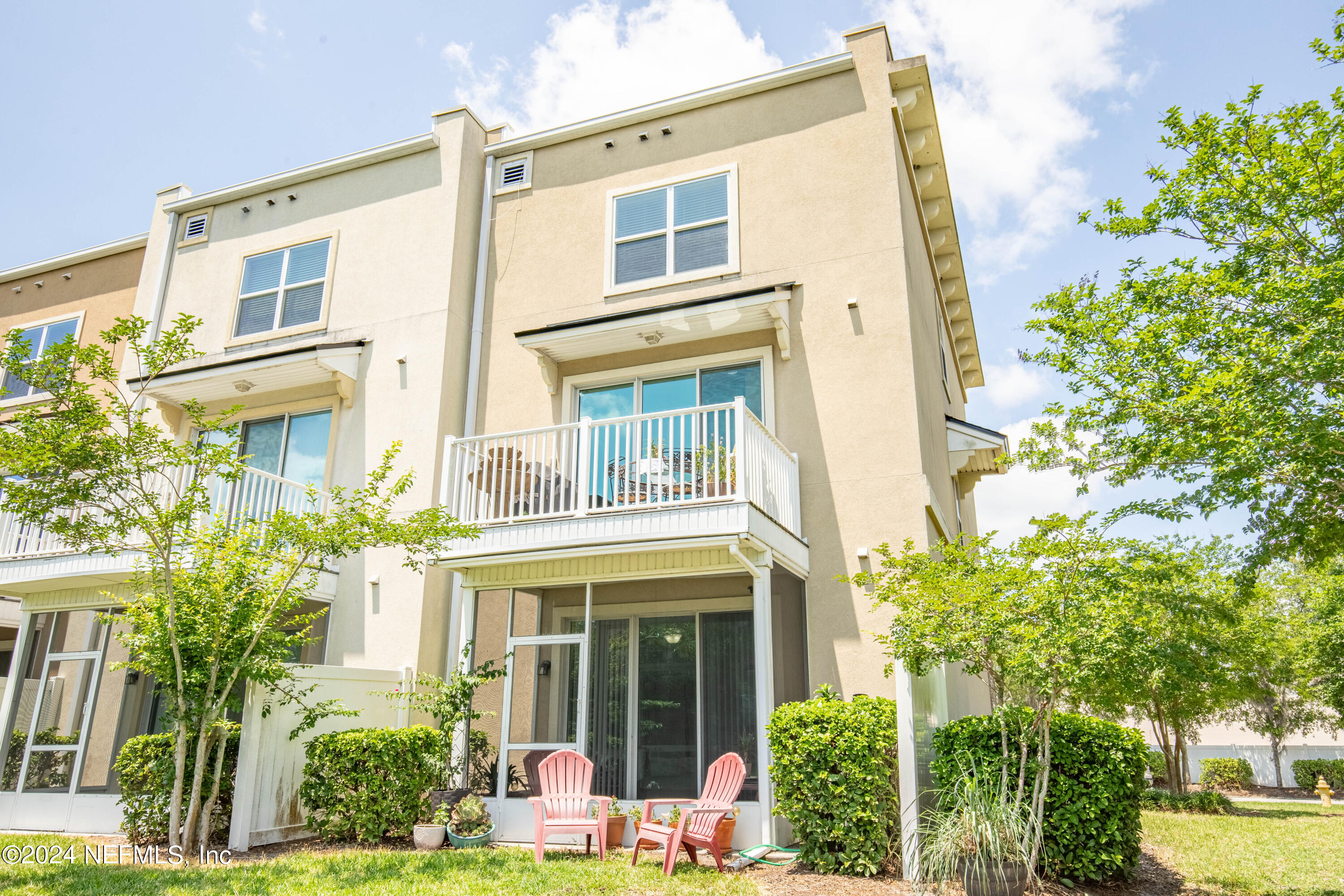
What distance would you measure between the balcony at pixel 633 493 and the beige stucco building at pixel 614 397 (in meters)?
0.05

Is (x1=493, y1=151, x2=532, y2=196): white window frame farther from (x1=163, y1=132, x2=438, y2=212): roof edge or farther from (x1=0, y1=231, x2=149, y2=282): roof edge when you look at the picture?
(x1=0, y1=231, x2=149, y2=282): roof edge

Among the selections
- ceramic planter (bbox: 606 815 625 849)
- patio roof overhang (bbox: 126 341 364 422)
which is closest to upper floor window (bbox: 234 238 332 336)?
patio roof overhang (bbox: 126 341 364 422)

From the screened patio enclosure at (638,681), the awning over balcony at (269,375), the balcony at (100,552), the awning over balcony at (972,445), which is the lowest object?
the screened patio enclosure at (638,681)

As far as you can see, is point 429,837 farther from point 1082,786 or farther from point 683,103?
point 683,103

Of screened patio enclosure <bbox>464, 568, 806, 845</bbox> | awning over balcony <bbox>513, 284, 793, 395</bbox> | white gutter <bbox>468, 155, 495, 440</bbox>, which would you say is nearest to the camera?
screened patio enclosure <bbox>464, 568, 806, 845</bbox>

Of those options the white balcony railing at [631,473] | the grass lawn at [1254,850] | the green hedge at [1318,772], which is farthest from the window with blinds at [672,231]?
the green hedge at [1318,772]

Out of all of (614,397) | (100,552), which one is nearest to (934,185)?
(614,397)

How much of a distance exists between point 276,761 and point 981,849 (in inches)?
283

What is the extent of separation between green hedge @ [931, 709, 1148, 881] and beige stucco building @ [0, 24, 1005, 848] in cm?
69

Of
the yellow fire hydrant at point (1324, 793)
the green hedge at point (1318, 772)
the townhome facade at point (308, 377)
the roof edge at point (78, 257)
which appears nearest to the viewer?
the townhome facade at point (308, 377)

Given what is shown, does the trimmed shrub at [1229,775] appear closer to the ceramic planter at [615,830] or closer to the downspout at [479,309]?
the ceramic planter at [615,830]

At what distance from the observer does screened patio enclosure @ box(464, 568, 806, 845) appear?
929 cm

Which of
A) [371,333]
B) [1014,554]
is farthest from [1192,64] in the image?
[371,333]

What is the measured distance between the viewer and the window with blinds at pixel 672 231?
11922 millimetres
